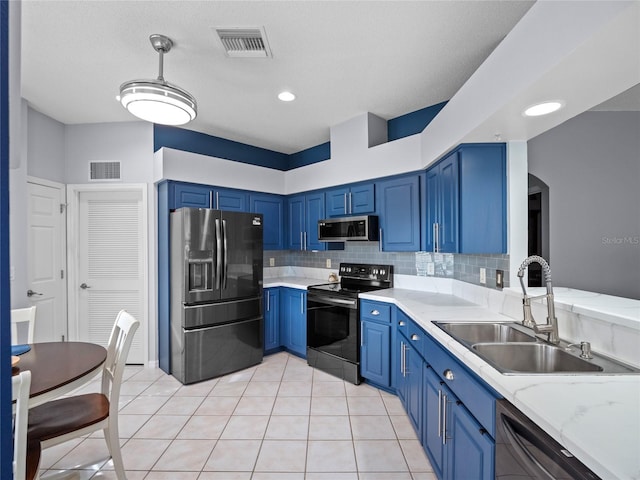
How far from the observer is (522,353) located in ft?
5.34

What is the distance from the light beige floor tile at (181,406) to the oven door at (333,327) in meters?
1.26

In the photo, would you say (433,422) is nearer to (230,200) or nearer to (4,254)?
(4,254)

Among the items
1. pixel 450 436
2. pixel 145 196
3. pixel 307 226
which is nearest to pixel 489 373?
pixel 450 436

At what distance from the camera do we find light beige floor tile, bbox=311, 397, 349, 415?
2.61 metres

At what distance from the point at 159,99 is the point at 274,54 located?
88 cm

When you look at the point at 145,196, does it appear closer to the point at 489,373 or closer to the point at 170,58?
the point at 170,58

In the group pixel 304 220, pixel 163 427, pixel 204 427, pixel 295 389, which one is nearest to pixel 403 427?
pixel 295 389

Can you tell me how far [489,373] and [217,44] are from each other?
252cm

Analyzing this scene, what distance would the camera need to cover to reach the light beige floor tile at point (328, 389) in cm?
291

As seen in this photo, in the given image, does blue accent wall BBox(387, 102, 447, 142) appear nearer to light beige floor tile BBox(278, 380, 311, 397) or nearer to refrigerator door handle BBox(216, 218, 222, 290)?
refrigerator door handle BBox(216, 218, 222, 290)

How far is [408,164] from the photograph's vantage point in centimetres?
306

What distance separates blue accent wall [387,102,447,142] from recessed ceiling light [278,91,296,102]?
120 centimetres

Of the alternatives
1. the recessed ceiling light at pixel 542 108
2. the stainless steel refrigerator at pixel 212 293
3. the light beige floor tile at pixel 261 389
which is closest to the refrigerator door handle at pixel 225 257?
the stainless steel refrigerator at pixel 212 293

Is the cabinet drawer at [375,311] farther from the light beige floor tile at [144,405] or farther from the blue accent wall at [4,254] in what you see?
the blue accent wall at [4,254]
